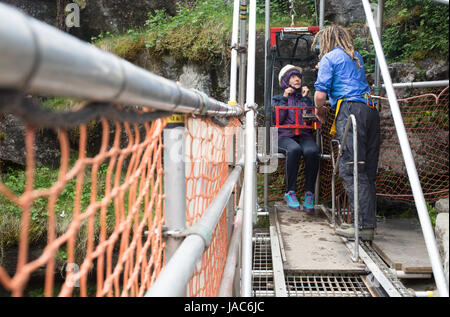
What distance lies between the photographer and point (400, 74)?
11.5ft

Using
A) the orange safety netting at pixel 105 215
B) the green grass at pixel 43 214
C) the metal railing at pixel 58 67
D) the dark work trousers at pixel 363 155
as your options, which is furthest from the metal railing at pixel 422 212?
the green grass at pixel 43 214

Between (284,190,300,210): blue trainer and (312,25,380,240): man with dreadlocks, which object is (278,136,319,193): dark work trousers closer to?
(284,190,300,210): blue trainer

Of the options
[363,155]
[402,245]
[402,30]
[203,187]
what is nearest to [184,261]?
[203,187]

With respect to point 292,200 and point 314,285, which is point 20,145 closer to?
point 292,200

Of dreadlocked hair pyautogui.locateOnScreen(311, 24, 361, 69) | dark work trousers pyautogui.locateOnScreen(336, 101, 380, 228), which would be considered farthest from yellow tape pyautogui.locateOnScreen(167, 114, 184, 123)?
dreadlocked hair pyautogui.locateOnScreen(311, 24, 361, 69)

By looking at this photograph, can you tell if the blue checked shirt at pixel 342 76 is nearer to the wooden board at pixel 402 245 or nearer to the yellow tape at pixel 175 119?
the wooden board at pixel 402 245

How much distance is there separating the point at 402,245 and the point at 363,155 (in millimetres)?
608

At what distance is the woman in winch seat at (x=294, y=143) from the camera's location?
11.5ft

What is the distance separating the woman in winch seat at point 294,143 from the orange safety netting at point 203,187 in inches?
79.5

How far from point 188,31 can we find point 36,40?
6709 millimetres

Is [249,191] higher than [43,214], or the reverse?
[249,191]

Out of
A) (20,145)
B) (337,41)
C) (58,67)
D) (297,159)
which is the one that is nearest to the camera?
(58,67)

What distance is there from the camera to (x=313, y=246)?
2621 mm
